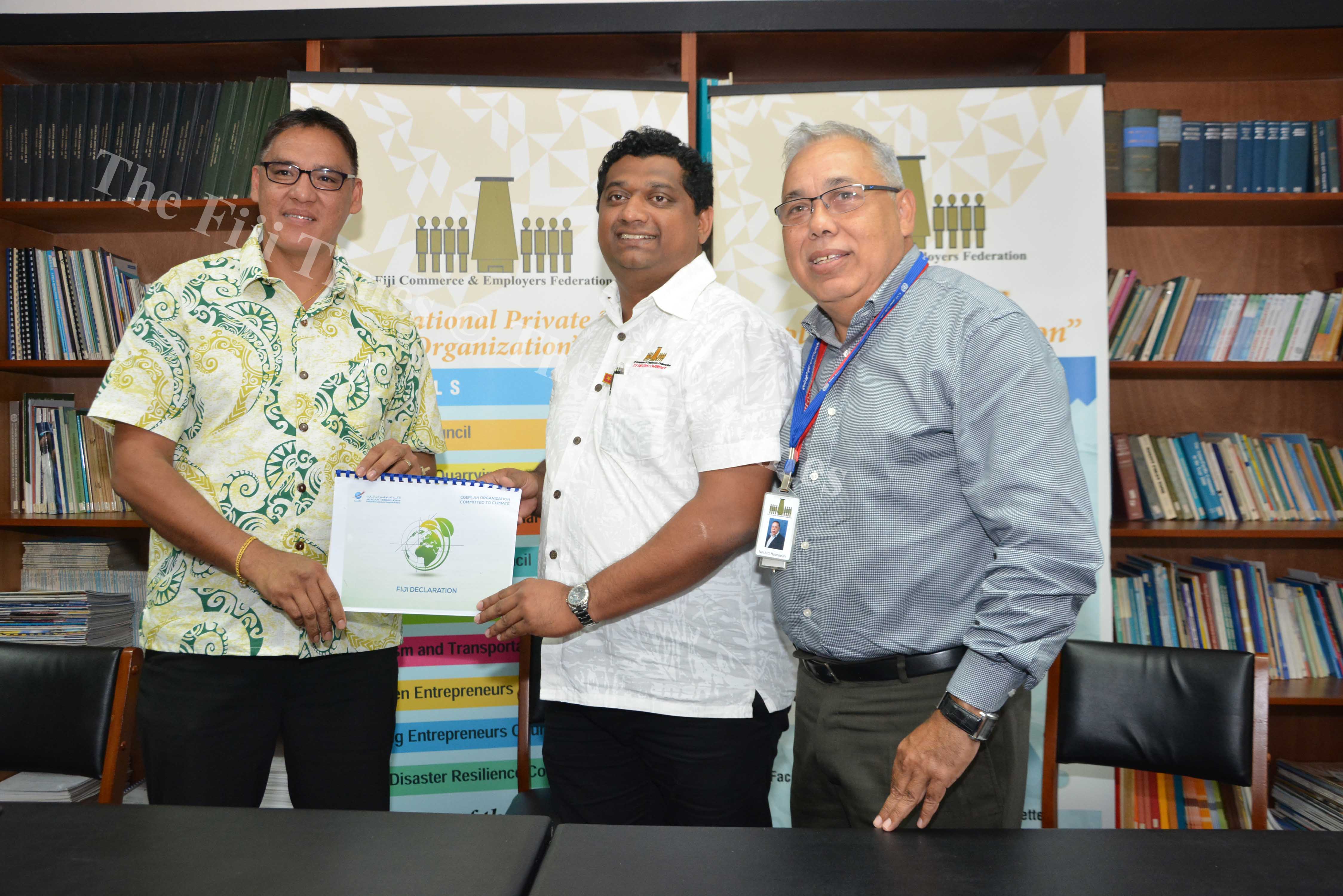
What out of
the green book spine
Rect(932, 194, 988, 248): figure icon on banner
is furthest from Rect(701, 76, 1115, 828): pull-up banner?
the green book spine

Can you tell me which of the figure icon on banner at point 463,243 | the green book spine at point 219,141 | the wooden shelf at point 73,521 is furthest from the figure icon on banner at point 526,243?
the wooden shelf at point 73,521

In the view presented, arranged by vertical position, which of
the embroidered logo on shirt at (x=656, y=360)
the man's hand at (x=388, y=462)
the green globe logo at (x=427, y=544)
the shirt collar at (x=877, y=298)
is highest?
the shirt collar at (x=877, y=298)

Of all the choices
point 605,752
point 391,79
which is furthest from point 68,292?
point 605,752

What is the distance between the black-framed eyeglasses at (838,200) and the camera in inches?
61.5

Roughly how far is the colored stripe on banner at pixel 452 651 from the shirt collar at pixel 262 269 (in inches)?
55.1

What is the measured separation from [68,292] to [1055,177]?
3720 millimetres

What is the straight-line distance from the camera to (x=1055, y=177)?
9.37 ft

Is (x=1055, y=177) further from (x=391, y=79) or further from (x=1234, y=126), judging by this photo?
(x=391, y=79)

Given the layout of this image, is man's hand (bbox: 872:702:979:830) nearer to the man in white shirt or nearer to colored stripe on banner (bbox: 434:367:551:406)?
the man in white shirt

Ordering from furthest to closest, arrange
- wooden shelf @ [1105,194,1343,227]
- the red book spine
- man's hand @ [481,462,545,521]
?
the red book spine
wooden shelf @ [1105,194,1343,227]
man's hand @ [481,462,545,521]

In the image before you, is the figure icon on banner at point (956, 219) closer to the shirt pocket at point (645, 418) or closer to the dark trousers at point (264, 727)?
the shirt pocket at point (645, 418)

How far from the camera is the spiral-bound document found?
1.73 meters

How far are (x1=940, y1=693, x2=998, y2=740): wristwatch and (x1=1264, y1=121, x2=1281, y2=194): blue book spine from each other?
2.86 meters

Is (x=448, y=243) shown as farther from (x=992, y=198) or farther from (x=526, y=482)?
(x=992, y=198)
